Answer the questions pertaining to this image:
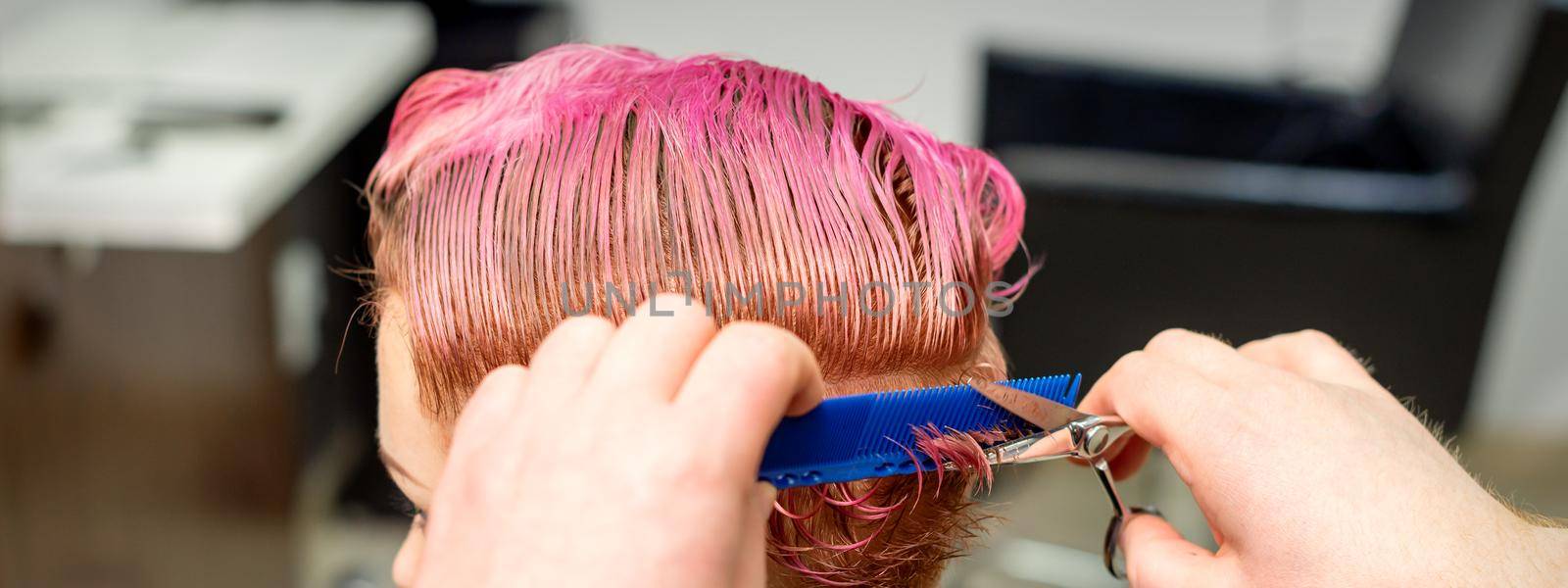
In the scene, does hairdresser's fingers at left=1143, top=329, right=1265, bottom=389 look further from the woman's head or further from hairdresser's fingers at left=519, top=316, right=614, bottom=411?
hairdresser's fingers at left=519, top=316, right=614, bottom=411

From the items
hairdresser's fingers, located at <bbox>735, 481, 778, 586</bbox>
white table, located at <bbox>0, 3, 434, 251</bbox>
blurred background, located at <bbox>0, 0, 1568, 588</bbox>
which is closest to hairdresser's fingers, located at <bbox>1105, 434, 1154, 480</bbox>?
hairdresser's fingers, located at <bbox>735, 481, 778, 586</bbox>

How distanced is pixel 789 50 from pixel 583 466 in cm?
281

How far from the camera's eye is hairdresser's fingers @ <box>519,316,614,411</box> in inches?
20.3

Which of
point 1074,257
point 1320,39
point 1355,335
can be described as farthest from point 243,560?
point 1320,39

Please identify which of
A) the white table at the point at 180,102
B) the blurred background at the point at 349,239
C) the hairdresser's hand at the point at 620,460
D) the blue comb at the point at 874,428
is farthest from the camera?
the blurred background at the point at 349,239

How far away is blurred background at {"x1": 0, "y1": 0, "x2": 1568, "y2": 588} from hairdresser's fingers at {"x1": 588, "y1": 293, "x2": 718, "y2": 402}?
3.51 ft

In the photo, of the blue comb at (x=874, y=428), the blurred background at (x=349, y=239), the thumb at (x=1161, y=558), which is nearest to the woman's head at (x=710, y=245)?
the blue comb at (x=874, y=428)

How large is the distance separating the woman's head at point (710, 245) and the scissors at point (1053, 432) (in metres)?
0.04

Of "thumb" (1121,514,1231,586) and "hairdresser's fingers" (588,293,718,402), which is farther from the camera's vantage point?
"thumb" (1121,514,1231,586)

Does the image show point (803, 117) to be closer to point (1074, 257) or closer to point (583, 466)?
point (583, 466)

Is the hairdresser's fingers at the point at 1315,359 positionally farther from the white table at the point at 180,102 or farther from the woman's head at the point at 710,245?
the white table at the point at 180,102

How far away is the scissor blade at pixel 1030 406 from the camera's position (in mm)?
671

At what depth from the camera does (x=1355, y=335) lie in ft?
6.26

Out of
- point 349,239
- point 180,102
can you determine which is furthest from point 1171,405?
point 349,239
